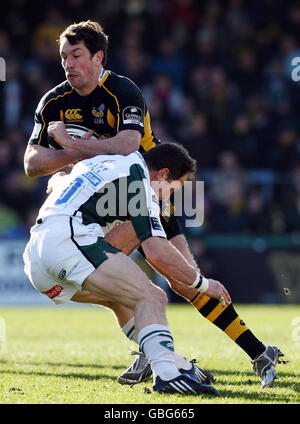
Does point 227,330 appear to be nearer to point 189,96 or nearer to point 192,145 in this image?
point 192,145

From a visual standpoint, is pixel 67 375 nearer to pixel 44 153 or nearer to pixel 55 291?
pixel 55 291

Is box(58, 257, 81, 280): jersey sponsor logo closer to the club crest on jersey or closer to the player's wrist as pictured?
the player's wrist

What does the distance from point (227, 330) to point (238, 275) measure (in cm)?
962

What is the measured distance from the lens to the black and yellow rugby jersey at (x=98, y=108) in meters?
6.77

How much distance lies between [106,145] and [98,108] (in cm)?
55

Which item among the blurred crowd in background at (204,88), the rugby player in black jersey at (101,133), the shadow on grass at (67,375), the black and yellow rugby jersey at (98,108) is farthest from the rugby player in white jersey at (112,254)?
the blurred crowd in background at (204,88)

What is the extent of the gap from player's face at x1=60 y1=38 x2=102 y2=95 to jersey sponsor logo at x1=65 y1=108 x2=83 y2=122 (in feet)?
0.71

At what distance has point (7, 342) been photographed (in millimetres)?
9500

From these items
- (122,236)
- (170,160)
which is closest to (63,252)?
(122,236)

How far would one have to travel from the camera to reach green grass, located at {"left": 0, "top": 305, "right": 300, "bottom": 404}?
537cm

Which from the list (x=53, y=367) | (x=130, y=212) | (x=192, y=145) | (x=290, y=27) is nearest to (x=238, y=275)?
(x=192, y=145)

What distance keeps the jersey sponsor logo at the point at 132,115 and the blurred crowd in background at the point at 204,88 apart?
383 inches

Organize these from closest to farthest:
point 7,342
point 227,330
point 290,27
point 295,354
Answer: point 227,330, point 295,354, point 7,342, point 290,27

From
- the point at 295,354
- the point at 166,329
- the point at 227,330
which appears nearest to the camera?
the point at 166,329
